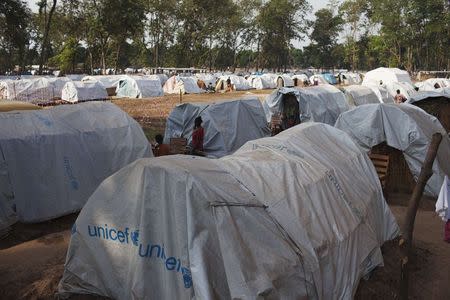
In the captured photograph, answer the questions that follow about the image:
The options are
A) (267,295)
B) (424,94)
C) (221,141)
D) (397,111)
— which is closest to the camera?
(267,295)

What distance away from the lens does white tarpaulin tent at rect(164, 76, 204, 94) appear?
41.6 m

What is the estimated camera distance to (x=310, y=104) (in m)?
19.3

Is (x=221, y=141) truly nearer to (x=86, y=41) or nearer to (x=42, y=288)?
(x=42, y=288)

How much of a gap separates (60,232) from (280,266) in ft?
18.7

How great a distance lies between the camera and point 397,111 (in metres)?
12.5

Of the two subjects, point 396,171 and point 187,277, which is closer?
point 187,277

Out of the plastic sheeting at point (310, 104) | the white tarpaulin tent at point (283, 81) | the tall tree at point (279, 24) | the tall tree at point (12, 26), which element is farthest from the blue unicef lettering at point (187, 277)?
the tall tree at point (279, 24)

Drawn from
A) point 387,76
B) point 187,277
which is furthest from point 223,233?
point 387,76

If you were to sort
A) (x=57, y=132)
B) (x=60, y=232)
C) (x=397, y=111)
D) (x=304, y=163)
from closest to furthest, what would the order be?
1. (x=304, y=163)
2. (x=60, y=232)
3. (x=57, y=132)
4. (x=397, y=111)

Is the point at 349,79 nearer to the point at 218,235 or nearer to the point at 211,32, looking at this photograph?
the point at 211,32

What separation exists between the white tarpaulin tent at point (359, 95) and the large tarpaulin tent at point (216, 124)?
820cm

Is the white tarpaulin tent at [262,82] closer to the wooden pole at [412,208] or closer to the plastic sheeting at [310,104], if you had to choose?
the plastic sheeting at [310,104]

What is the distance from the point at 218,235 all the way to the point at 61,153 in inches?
240

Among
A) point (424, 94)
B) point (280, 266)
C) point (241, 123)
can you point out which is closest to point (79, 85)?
point (241, 123)
